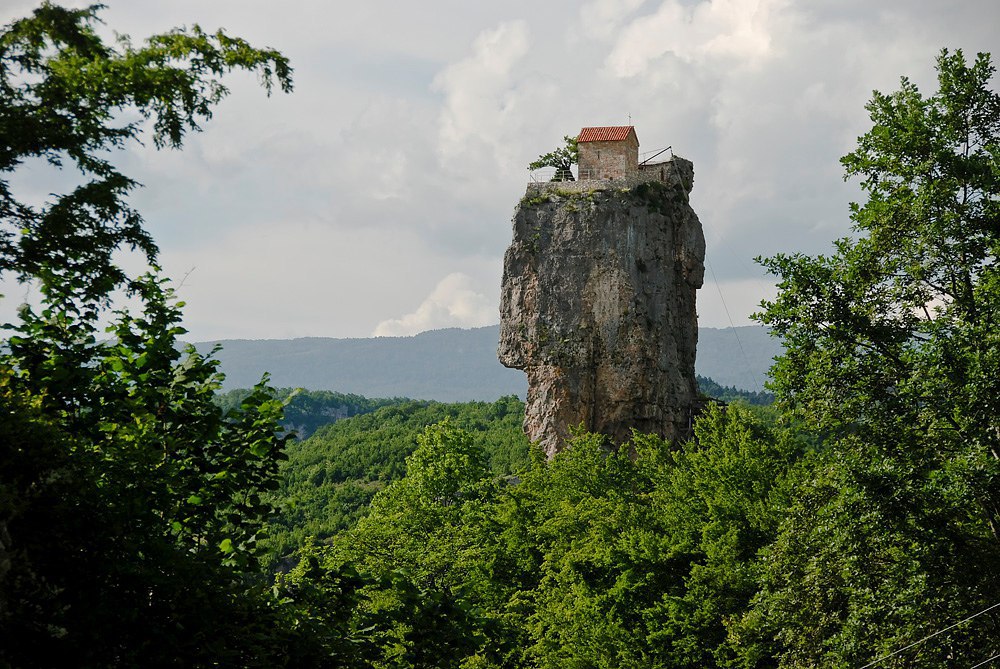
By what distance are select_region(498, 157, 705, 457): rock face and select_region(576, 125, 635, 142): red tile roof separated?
8.24 feet

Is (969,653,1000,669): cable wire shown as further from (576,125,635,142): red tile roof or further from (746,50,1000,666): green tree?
(576,125,635,142): red tile roof

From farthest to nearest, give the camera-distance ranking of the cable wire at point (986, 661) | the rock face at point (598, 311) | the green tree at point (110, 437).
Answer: the rock face at point (598, 311)
the cable wire at point (986, 661)
the green tree at point (110, 437)

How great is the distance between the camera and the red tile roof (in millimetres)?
49938

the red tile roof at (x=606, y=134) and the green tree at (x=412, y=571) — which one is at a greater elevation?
the red tile roof at (x=606, y=134)

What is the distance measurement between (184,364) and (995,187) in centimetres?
1315

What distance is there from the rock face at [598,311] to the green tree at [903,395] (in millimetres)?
31667

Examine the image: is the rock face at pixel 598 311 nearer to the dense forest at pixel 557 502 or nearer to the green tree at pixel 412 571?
the green tree at pixel 412 571

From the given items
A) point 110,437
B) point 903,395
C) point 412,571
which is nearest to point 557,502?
point 412,571

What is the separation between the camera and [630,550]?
88.4 ft

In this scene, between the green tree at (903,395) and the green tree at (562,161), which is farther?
A: the green tree at (562,161)

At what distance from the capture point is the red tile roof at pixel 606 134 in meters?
49.9

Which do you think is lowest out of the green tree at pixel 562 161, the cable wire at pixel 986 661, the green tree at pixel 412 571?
the cable wire at pixel 986 661

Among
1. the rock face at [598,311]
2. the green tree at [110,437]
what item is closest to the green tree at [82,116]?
the green tree at [110,437]

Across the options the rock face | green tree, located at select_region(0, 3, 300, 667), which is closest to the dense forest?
green tree, located at select_region(0, 3, 300, 667)
